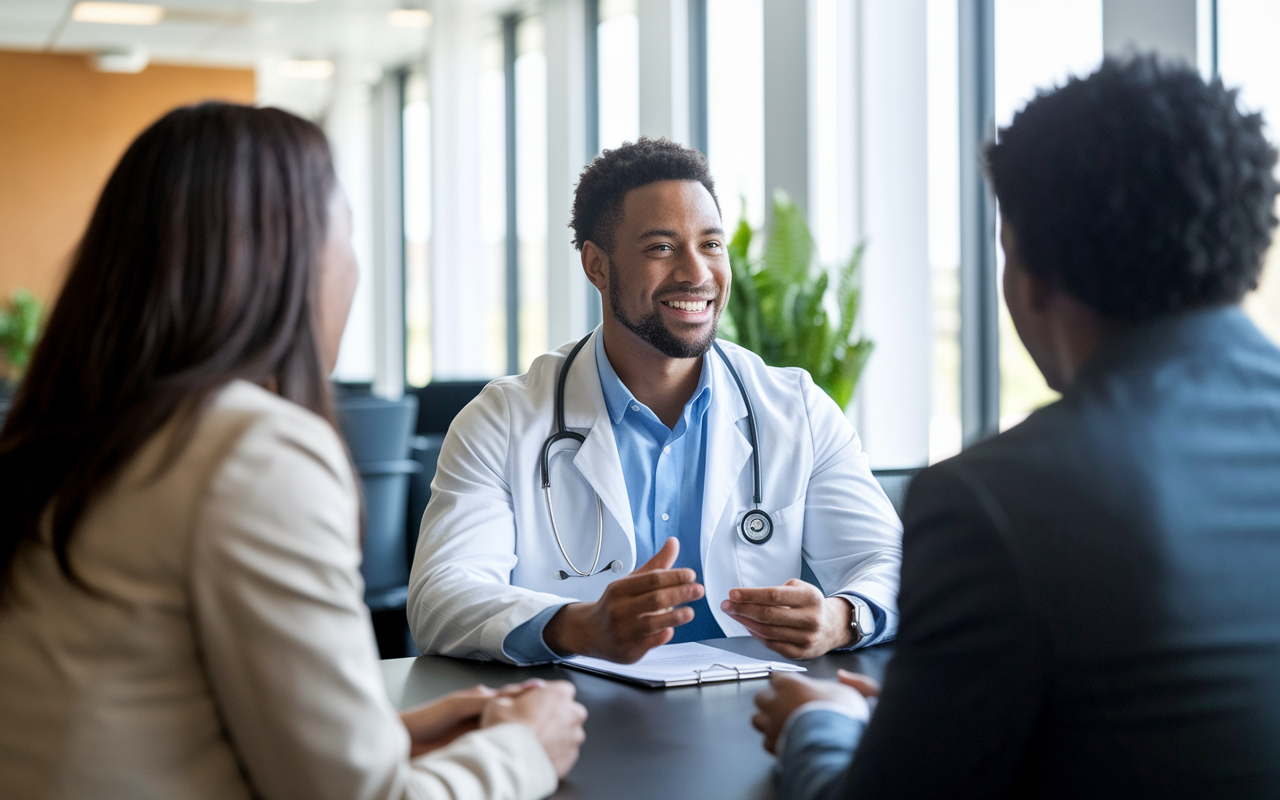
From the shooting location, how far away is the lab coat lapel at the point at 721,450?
1927mm

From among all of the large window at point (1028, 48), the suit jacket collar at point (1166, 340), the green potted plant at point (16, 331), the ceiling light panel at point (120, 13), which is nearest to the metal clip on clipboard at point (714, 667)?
the suit jacket collar at point (1166, 340)

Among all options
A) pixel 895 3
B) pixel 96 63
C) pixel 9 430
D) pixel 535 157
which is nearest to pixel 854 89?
pixel 895 3

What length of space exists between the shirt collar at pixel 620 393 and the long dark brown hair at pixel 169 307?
107cm

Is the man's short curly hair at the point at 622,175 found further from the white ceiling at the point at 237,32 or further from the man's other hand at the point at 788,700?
the white ceiling at the point at 237,32

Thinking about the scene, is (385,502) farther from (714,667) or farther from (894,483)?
(714,667)

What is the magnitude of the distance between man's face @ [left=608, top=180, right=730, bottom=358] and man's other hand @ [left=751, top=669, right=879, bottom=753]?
3.48ft

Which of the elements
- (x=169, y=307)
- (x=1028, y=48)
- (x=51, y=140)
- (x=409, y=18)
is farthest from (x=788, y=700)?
(x=51, y=140)

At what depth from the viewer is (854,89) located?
423cm

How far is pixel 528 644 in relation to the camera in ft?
5.05

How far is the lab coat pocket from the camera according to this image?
75.4 inches

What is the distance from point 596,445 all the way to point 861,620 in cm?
57

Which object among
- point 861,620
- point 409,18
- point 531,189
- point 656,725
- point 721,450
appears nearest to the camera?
point 656,725

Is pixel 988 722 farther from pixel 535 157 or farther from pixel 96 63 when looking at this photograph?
pixel 96 63

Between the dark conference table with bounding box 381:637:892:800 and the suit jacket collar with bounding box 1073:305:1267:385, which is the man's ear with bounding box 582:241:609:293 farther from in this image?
the suit jacket collar with bounding box 1073:305:1267:385
